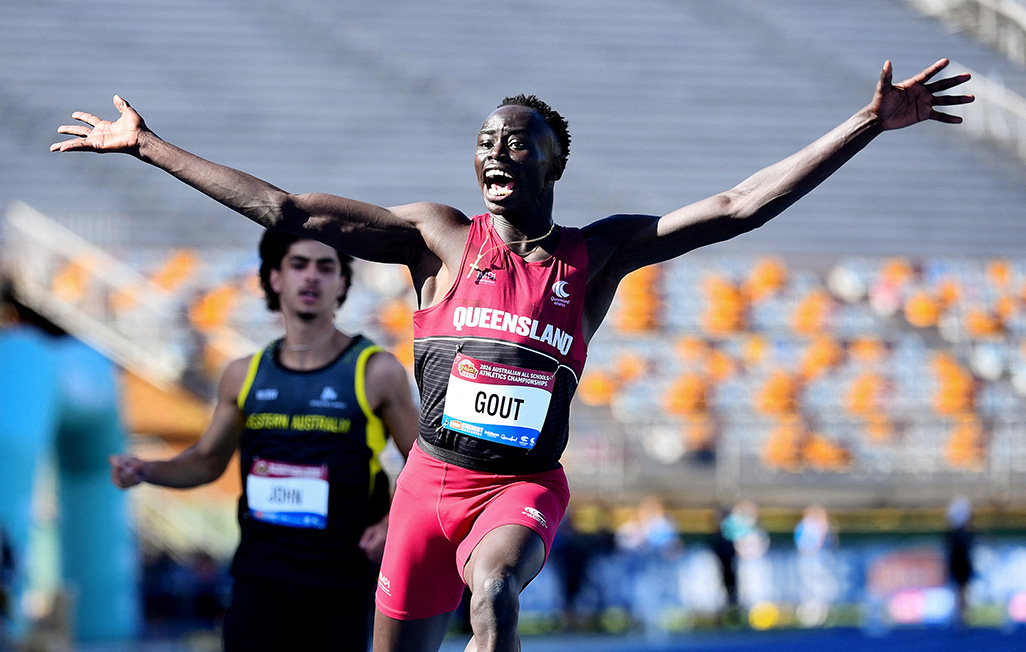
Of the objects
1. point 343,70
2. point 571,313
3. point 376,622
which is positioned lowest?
point 376,622

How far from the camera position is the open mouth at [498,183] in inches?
169

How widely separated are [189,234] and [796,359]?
1017 centimetres

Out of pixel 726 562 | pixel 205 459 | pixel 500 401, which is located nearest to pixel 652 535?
pixel 726 562

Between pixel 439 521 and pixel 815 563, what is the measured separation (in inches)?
569

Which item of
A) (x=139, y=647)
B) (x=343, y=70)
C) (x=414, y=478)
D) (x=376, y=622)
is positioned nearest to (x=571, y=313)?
(x=414, y=478)

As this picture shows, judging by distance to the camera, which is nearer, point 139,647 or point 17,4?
point 139,647

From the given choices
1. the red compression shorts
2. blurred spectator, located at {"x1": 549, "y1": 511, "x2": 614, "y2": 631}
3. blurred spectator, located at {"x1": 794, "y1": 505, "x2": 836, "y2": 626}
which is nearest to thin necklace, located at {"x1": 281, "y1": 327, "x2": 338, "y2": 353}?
the red compression shorts

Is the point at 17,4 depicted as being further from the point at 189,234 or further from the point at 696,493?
the point at 696,493

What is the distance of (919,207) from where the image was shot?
83.0 feet

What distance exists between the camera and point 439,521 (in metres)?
4.30

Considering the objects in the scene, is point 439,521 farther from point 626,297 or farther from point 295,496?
point 626,297

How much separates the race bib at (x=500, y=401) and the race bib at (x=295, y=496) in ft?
3.99

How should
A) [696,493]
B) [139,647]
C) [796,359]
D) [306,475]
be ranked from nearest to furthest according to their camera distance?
[306,475], [139,647], [696,493], [796,359]

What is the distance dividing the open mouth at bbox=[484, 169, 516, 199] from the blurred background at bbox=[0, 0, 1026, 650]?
870 cm
